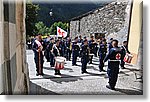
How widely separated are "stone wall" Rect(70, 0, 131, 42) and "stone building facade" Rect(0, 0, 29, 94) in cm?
39

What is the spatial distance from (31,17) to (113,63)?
2.28ft

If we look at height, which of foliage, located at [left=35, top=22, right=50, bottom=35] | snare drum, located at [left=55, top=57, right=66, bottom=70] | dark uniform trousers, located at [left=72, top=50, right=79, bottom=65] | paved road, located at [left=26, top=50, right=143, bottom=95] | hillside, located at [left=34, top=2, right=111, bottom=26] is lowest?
paved road, located at [left=26, top=50, right=143, bottom=95]

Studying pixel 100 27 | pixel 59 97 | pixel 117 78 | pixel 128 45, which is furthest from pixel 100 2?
pixel 59 97

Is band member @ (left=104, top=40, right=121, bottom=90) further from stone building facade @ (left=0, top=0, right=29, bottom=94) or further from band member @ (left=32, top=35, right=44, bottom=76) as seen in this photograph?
stone building facade @ (left=0, top=0, right=29, bottom=94)

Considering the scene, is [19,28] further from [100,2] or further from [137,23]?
[137,23]

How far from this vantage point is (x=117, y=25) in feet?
8.83

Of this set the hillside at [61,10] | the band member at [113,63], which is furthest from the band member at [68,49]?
the band member at [113,63]

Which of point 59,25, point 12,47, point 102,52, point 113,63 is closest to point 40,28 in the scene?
point 59,25

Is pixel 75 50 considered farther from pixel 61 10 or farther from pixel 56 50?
pixel 61 10

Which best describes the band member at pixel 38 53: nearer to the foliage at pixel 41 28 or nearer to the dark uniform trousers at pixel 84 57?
the foliage at pixel 41 28

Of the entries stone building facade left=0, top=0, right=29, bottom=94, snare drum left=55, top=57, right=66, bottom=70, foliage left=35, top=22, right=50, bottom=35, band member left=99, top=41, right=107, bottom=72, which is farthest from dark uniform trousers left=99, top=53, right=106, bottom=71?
stone building facade left=0, top=0, right=29, bottom=94

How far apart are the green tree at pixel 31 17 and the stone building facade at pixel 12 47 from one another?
32 mm

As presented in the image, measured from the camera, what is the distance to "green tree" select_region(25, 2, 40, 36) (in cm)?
267

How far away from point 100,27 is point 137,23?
0.27m
